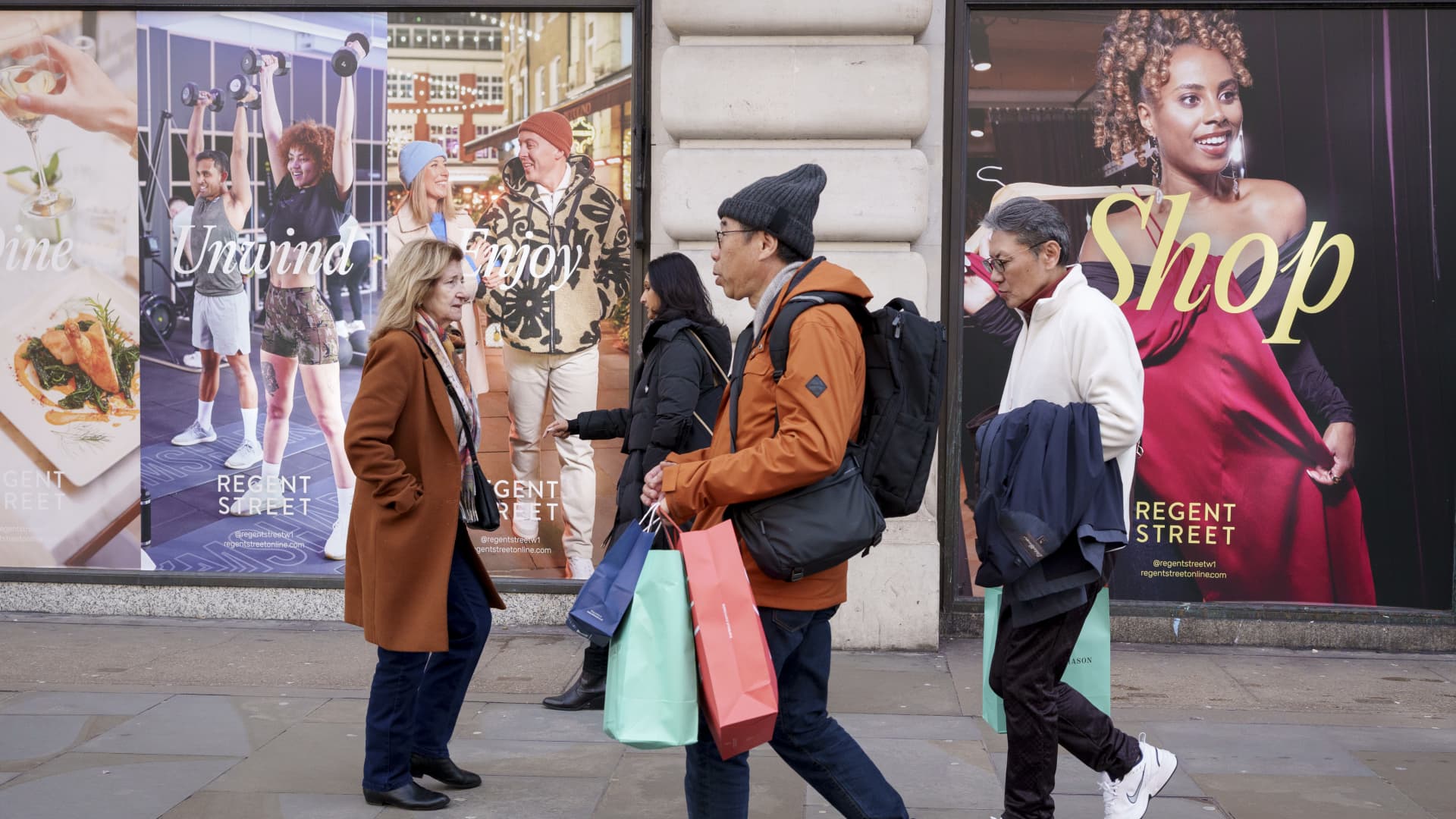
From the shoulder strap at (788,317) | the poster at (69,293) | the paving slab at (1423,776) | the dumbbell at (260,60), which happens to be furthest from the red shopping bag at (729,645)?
the poster at (69,293)

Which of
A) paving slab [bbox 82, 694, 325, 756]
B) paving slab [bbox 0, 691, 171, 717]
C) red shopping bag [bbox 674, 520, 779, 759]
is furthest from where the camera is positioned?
paving slab [bbox 0, 691, 171, 717]

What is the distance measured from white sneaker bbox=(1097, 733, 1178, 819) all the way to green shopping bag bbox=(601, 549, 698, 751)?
147 cm

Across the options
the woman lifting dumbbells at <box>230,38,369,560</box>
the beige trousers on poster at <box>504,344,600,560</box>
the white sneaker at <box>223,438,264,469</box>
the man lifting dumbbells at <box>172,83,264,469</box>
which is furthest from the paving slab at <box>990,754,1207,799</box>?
the man lifting dumbbells at <box>172,83,264,469</box>

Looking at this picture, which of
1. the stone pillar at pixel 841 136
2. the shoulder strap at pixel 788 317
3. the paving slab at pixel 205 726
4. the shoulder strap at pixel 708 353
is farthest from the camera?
the stone pillar at pixel 841 136

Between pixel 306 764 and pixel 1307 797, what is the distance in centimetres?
338

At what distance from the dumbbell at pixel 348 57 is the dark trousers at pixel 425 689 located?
3.60m

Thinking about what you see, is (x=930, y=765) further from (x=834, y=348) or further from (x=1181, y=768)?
(x=834, y=348)

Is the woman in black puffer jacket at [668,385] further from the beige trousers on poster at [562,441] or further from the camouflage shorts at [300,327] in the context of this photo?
the camouflage shorts at [300,327]

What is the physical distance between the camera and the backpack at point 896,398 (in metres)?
3.33

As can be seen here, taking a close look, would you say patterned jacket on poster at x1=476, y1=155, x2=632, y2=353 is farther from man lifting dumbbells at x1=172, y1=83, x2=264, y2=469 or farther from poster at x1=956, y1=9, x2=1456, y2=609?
poster at x1=956, y1=9, x2=1456, y2=609

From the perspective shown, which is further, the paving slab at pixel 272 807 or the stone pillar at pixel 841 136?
the stone pillar at pixel 841 136

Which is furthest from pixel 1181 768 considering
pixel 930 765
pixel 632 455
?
pixel 632 455

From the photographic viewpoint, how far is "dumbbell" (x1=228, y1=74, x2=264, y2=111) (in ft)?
23.4

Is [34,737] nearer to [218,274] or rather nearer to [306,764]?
[306,764]
